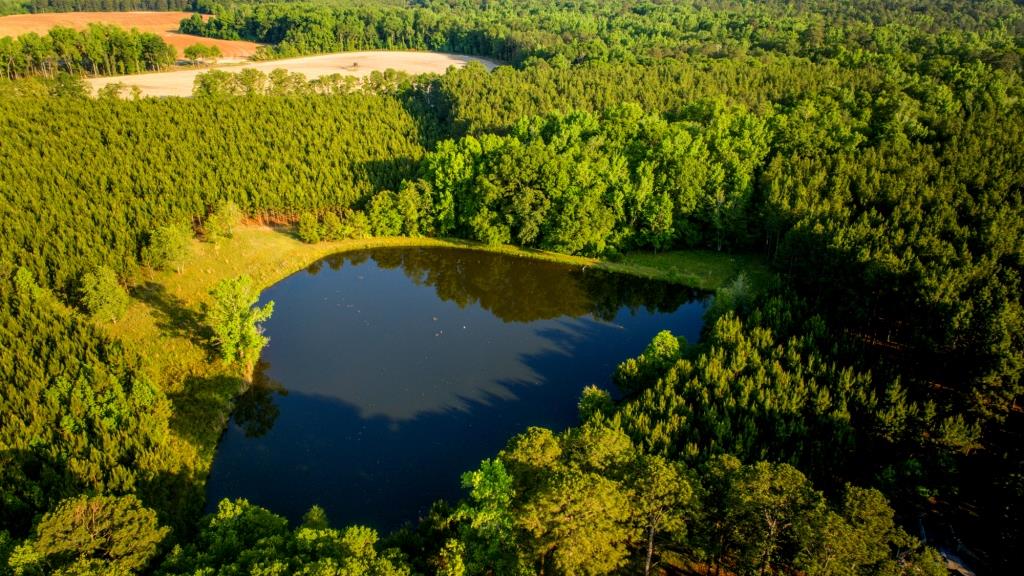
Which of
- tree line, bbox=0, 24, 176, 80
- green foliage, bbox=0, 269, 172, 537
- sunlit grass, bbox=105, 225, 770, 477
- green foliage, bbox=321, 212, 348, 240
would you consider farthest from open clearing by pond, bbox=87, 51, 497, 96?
green foliage, bbox=0, 269, 172, 537

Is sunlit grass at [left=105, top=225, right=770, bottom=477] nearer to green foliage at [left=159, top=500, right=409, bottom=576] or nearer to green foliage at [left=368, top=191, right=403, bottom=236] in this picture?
green foliage at [left=368, top=191, right=403, bottom=236]

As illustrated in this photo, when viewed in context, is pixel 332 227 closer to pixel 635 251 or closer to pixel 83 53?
pixel 635 251

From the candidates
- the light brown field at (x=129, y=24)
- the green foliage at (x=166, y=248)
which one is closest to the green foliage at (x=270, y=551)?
the green foliage at (x=166, y=248)

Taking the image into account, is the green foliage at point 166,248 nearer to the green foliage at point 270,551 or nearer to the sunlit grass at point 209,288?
the sunlit grass at point 209,288

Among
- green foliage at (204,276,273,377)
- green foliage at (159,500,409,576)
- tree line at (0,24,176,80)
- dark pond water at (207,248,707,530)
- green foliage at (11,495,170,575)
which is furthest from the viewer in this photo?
tree line at (0,24,176,80)

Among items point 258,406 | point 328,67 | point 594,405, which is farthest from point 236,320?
point 328,67
